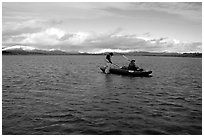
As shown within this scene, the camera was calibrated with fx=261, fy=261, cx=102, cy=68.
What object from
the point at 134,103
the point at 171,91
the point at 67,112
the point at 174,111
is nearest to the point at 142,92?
the point at 171,91

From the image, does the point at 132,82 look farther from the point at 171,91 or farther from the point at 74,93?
the point at 74,93

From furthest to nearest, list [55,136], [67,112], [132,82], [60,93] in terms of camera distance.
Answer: [132,82] < [60,93] < [67,112] < [55,136]

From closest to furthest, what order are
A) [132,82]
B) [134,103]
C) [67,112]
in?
[67,112] → [134,103] → [132,82]

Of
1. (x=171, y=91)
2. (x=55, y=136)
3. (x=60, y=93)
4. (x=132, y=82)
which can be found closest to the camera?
(x=55, y=136)

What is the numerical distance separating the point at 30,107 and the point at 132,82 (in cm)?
1771

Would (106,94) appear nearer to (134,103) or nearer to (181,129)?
(134,103)

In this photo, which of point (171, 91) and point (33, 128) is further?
point (171, 91)

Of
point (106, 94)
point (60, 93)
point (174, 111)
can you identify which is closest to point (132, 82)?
point (106, 94)

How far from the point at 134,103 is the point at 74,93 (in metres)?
7.01

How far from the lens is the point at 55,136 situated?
14602 mm

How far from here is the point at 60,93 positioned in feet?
86.6

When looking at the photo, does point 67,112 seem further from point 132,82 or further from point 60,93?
point 132,82

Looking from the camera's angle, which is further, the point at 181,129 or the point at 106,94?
the point at 106,94

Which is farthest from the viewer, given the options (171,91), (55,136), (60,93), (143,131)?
(171,91)
